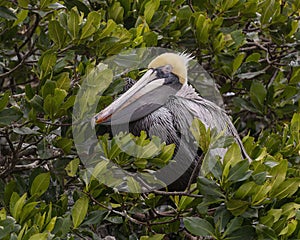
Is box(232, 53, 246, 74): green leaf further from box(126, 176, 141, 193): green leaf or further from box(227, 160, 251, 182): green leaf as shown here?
box(227, 160, 251, 182): green leaf

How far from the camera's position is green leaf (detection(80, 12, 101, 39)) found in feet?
11.8

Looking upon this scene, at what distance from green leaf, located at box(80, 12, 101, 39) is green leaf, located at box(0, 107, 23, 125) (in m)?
0.59

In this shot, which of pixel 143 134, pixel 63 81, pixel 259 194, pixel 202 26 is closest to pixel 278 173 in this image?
pixel 259 194

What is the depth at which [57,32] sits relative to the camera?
3648 mm

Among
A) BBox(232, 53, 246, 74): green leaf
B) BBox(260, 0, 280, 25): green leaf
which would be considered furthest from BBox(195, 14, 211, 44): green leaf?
BBox(260, 0, 280, 25): green leaf

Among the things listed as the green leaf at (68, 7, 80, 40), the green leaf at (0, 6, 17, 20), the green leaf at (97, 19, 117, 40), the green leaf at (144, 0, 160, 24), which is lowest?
the green leaf at (144, 0, 160, 24)

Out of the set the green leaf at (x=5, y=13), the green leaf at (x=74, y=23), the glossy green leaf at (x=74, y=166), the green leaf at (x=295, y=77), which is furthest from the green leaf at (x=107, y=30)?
the green leaf at (x=295, y=77)

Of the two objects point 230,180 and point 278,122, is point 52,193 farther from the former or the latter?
point 278,122

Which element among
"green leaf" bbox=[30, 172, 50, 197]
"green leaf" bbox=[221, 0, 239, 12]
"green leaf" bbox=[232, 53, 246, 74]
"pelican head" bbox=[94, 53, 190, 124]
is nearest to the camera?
"green leaf" bbox=[30, 172, 50, 197]

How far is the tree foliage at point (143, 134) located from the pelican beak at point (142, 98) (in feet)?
0.43

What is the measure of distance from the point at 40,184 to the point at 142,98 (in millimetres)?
1228

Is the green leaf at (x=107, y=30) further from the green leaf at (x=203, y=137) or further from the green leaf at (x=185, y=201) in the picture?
the green leaf at (x=185, y=201)

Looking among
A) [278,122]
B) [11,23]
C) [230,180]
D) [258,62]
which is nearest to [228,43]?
[258,62]

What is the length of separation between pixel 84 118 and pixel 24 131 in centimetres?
33
